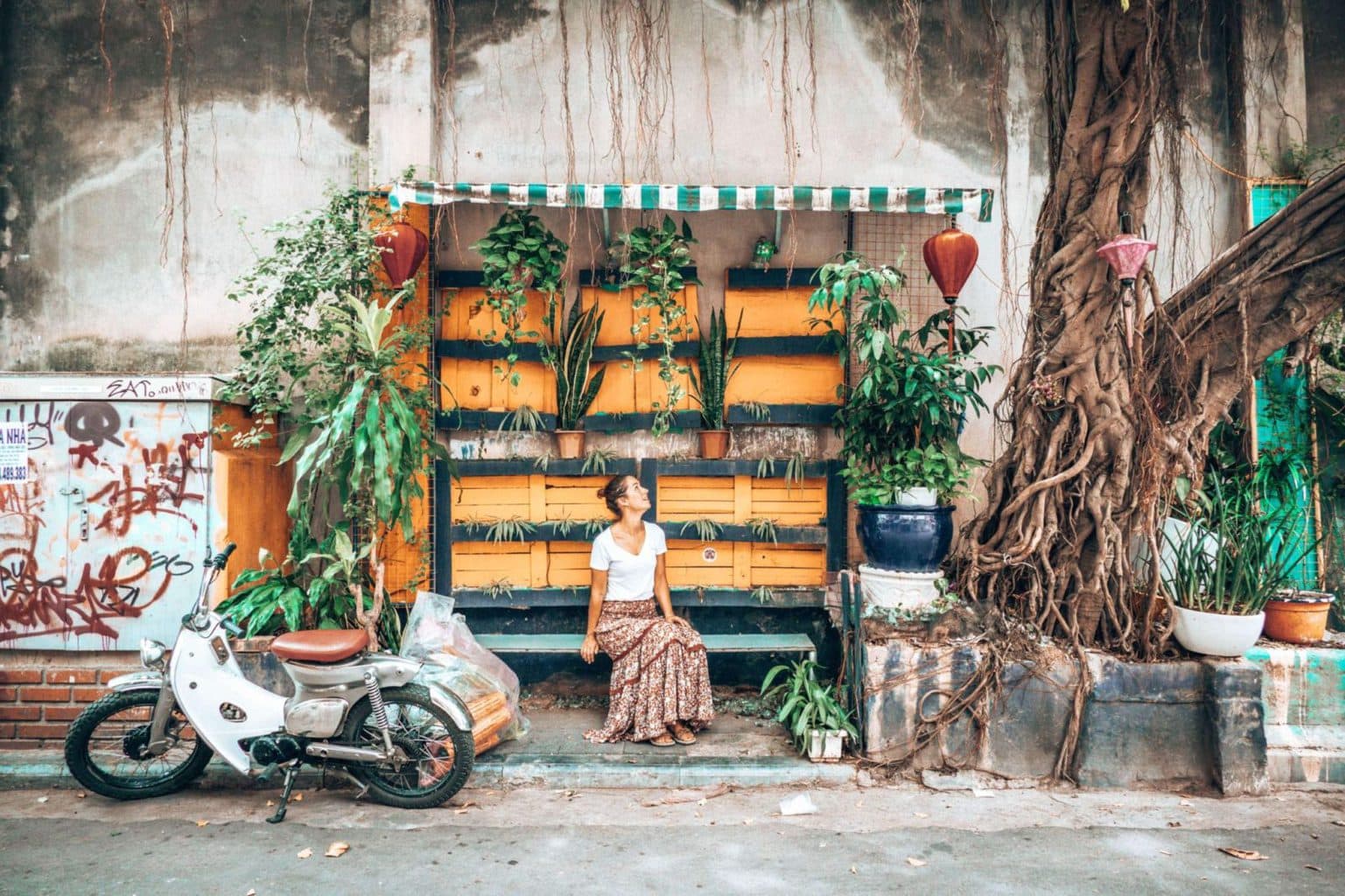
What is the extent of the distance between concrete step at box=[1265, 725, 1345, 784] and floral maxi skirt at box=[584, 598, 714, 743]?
3.06 metres

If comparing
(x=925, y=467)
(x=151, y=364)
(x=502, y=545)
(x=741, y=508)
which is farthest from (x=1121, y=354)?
(x=151, y=364)

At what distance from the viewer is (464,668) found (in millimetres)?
4852

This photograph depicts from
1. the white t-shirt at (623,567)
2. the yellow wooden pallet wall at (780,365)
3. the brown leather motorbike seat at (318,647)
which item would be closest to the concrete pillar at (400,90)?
the yellow wooden pallet wall at (780,365)

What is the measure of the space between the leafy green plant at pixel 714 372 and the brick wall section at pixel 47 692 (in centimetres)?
388

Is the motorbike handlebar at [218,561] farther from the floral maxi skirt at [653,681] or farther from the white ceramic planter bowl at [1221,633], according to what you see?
the white ceramic planter bowl at [1221,633]

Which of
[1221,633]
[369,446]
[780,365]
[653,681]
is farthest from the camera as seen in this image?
[780,365]

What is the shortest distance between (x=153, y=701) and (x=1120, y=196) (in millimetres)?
5916

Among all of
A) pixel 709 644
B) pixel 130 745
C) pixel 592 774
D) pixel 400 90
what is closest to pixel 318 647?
pixel 130 745

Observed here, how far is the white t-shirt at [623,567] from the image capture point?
206 inches

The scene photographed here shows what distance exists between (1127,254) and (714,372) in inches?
102

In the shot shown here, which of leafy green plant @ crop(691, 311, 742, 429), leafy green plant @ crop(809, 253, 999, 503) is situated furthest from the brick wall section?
leafy green plant @ crop(809, 253, 999, 503)

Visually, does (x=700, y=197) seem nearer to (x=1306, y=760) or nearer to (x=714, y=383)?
(x=714, y=383)

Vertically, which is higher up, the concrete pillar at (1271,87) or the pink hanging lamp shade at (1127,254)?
the concrete pillar at (1271,87)

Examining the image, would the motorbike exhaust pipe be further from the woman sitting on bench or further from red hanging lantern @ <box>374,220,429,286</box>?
red hanging lantern @ <box>374,220,429,286</box>
